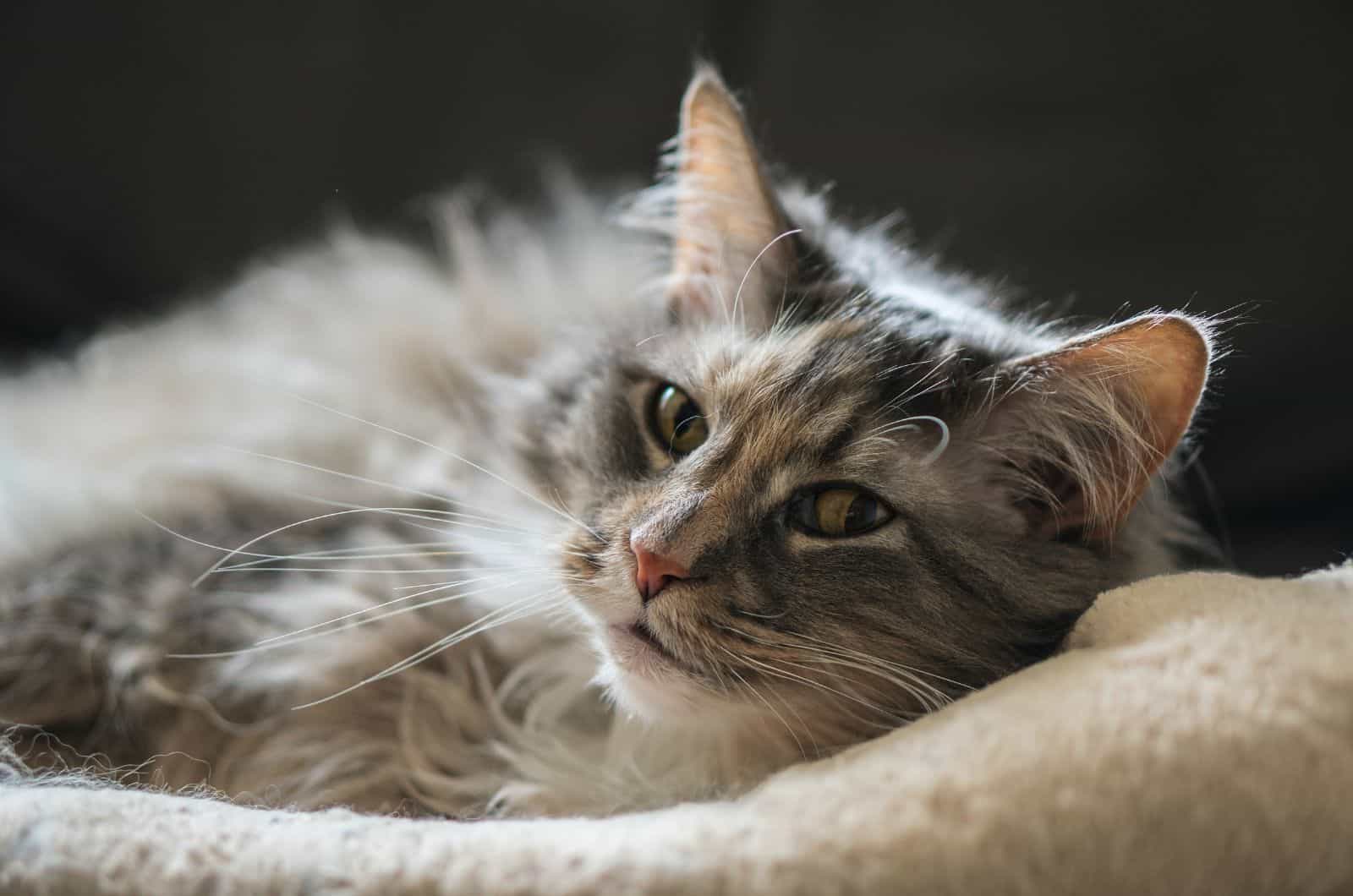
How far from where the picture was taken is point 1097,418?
0.99m

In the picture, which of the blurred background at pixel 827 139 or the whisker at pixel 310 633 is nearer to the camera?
the whisker at pixel 310 633

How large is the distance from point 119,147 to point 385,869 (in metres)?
1.62

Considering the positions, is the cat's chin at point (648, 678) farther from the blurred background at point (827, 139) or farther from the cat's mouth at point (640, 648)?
the blurred background at point (827, 139)

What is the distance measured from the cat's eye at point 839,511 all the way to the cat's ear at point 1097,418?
0.16 metres

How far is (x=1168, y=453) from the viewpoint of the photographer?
3.17 feet

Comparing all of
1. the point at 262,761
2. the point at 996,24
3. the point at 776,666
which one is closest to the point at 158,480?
the point at 262,761

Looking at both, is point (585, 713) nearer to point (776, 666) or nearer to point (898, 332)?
point (776, 666)

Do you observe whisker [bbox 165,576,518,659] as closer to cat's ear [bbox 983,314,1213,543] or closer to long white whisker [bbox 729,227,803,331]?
long white whisker [bbox 729,227,803,331]

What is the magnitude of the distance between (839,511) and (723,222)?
0.44 metres

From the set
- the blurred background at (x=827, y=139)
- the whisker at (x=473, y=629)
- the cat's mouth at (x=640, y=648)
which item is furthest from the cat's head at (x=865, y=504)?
the blurred background at (x=827, y=139)

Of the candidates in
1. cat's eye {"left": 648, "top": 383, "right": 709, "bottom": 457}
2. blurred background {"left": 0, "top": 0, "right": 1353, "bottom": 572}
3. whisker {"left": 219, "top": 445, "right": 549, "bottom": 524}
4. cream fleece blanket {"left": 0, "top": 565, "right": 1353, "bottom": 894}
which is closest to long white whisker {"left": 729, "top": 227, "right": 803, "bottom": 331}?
cat's eye {"left": 648, "top": 383, "right": 709, "bottom": 457}

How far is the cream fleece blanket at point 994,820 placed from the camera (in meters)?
0.71

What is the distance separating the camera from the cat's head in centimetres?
94

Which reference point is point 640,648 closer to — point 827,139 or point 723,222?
point 723,222
